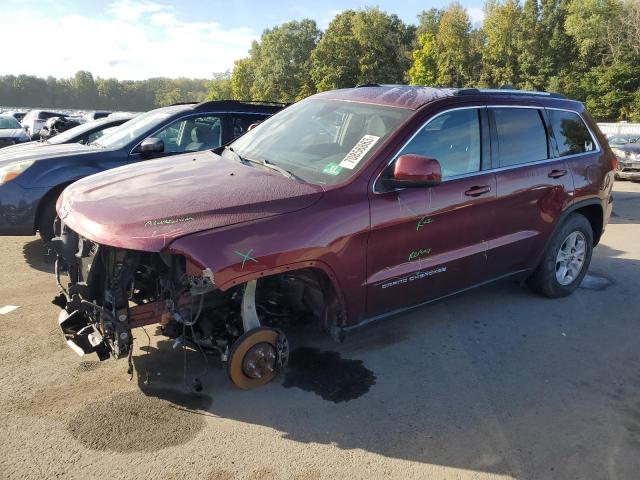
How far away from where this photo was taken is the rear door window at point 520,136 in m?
4.15

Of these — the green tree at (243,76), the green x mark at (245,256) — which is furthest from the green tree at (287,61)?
the green x mark at (245,256)

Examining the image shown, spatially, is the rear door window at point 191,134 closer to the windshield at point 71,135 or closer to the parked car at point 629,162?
the windshield at point 71,135

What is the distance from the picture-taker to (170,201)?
9.83 feet

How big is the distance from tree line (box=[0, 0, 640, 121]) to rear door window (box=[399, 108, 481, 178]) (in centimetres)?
3497

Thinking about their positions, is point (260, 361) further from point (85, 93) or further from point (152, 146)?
point (85, 93)

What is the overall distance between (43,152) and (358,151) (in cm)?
428

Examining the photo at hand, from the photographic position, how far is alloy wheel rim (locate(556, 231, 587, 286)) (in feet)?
16.3

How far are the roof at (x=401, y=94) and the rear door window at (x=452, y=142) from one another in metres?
0.17

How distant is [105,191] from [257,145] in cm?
129

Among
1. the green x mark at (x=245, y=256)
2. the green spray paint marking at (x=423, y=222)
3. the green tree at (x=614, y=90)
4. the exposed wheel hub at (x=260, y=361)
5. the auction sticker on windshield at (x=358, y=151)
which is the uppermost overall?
the green tree at (x=614, y=90)

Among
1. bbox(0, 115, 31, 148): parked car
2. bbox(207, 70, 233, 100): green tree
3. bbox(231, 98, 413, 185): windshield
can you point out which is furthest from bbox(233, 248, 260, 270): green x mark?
bbox(207, 70, 233, 100): green tree

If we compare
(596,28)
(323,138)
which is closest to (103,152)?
(323,138)

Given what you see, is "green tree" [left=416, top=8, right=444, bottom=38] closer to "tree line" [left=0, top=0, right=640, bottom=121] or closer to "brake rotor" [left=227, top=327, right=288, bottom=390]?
"tree line" [left=0, top=0, right=640, bottom=121]

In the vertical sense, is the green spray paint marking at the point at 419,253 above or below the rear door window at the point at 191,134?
below
